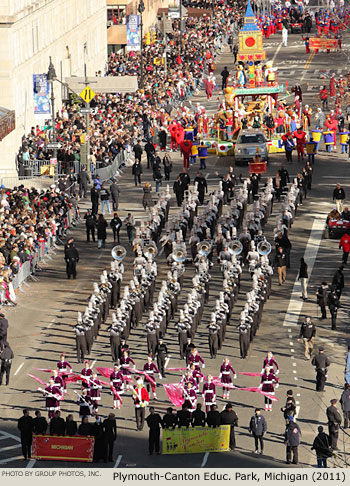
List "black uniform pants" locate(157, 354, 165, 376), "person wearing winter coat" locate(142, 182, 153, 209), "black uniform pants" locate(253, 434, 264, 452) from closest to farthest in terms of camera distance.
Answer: "black uniform pants" locate(253, 434, 264, 452)
"black uniform pants" locate(157, 354, 165, 376)
"person wearing winter coat" locate(142, 182, 153, 209)

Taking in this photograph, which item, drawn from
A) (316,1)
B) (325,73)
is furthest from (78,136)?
(316,1)

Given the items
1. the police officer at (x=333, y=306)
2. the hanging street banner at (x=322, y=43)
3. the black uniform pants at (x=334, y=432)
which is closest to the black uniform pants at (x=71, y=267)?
the police officer at (x=333, y=306)

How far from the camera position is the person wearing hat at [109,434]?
123 ft

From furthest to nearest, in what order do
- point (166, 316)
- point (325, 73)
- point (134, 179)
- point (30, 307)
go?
1. point (325, 73)
2. point (134, 179)
3. point (30, 307)
4. point (166, 316)

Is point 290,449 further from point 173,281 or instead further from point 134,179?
point 134,179

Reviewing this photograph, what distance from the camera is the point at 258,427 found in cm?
3784

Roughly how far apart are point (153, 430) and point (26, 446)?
3001 mm

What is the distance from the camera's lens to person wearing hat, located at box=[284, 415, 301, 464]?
122ft

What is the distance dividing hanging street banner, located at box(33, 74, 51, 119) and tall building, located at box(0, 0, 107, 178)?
1422mm

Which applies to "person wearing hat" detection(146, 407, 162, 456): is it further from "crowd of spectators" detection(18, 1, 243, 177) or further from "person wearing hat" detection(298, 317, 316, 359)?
"crowd of spectators" detection(18, 1, 243, 177)

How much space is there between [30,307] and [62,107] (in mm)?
33058

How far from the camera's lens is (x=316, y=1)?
505ft

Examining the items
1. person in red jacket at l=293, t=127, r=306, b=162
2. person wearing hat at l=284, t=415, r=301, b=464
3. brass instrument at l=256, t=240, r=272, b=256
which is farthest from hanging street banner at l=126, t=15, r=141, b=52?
person wearing hat at l=284, t=415, r=301, b=464

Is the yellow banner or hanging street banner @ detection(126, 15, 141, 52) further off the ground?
hanging street banner @ detection(126, 15, 141, 52)
